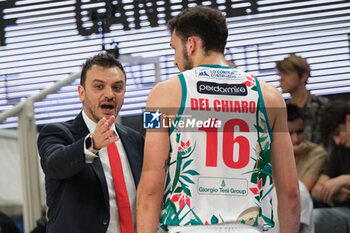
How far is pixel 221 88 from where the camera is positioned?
7.60ft

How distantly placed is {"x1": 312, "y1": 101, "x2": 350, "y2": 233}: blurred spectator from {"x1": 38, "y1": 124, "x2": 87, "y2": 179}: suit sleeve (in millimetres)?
2016

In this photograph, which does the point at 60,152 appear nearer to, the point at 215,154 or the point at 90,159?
the point at 90,159

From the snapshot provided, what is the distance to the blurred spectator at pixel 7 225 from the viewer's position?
4.89 metres

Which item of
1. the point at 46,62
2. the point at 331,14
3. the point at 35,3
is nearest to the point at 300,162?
the point at 331,14

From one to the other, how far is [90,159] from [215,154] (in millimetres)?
529

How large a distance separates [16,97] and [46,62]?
0.48 meters

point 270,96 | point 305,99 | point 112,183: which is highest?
point 270,96

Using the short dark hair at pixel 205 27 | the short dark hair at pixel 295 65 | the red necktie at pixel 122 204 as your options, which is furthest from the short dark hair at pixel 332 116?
the red necktie at pixel 122 204

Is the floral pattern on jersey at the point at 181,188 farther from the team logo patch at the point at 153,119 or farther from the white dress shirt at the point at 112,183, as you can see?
the white dress shirt at the point at 112,183

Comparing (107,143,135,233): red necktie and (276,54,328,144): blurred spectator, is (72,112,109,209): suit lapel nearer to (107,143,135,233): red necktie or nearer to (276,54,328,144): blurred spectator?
(107,143,135,233): red necktie

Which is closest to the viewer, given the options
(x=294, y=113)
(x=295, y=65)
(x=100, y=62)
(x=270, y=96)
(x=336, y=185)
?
(x=270, y=96)

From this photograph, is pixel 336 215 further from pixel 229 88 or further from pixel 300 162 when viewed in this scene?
pixel 229 88

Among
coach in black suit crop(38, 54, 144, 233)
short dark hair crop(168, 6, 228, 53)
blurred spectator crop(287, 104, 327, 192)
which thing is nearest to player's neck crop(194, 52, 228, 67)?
short dark hair crop(168, 6, 228, 53)

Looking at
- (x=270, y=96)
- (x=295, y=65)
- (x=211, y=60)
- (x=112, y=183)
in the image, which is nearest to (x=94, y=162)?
(x=112, y=183)
